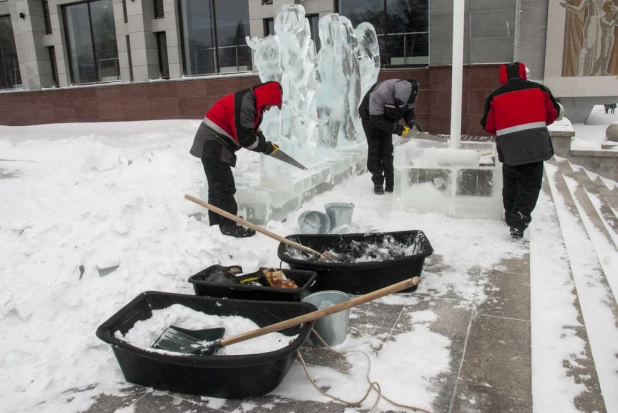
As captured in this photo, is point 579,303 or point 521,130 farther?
point 521,130

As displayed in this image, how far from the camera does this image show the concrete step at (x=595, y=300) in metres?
2.54

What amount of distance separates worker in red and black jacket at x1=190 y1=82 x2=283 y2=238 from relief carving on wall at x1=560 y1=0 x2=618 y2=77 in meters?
8.12

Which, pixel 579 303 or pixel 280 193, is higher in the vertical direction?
pixel 280 193

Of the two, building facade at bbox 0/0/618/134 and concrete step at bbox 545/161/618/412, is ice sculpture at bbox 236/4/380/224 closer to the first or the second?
A: concrete step at bbox 545/161/618/412

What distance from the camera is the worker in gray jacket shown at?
5.64m

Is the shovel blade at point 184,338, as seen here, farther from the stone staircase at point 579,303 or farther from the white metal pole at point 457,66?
the white metal pole at point 457,66

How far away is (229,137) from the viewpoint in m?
4.61

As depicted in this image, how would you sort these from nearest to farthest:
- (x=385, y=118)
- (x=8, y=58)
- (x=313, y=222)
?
1. (x=313, y=222)
2. (x=385, y=118)
3. (x=8, y=58)

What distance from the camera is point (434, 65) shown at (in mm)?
10039

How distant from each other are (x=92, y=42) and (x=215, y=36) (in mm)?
3979

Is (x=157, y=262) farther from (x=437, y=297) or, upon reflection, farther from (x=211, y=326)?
(x=437, y=297)

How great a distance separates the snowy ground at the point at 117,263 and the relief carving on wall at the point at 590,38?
21.4ft

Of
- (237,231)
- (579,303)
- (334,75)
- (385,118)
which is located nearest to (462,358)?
(579,303)

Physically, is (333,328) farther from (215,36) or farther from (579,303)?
(215,36)
